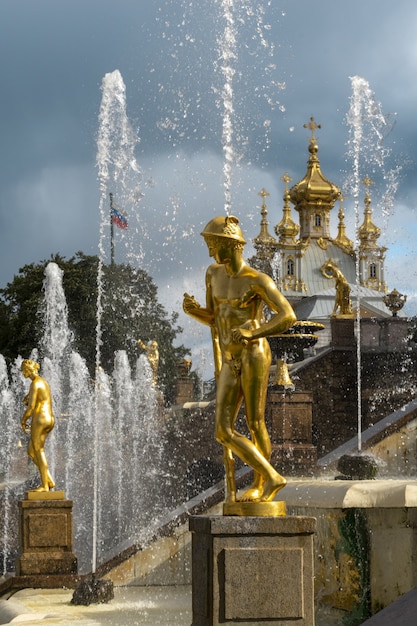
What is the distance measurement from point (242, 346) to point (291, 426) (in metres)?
9.21

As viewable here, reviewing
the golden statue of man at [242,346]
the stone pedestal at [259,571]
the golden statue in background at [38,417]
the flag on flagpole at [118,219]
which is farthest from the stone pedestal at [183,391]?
the stone pedestal at [259,571]

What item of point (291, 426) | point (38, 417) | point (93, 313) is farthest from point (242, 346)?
point (93, 313)

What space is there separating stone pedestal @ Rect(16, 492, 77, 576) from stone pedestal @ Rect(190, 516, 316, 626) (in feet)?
22.5

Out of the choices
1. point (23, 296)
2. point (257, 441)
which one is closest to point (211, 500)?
point (257, 441)

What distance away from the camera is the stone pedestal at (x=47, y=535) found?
551 inches

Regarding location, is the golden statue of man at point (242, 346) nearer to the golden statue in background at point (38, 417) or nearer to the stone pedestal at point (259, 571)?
the stone pedestal at point (259, 571)

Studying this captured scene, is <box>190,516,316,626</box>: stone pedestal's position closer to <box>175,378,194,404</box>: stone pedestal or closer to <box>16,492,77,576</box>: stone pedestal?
<box>16,492,77,576</box>: stone pedestal

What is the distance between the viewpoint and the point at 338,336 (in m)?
27.9

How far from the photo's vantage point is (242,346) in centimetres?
769

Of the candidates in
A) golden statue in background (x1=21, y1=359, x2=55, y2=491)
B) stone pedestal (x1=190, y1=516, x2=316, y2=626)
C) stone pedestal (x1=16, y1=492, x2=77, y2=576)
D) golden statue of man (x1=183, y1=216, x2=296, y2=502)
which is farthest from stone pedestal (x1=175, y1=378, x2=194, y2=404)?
stone pedestal (x1=190, y1=516, x2=316, y2=626)

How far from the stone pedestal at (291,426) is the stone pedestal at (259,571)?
315 inches

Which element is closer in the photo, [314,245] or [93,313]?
[93,313]

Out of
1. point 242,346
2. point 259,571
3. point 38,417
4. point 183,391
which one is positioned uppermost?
point 183,391

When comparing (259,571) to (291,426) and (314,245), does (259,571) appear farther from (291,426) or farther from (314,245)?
(314,245)
